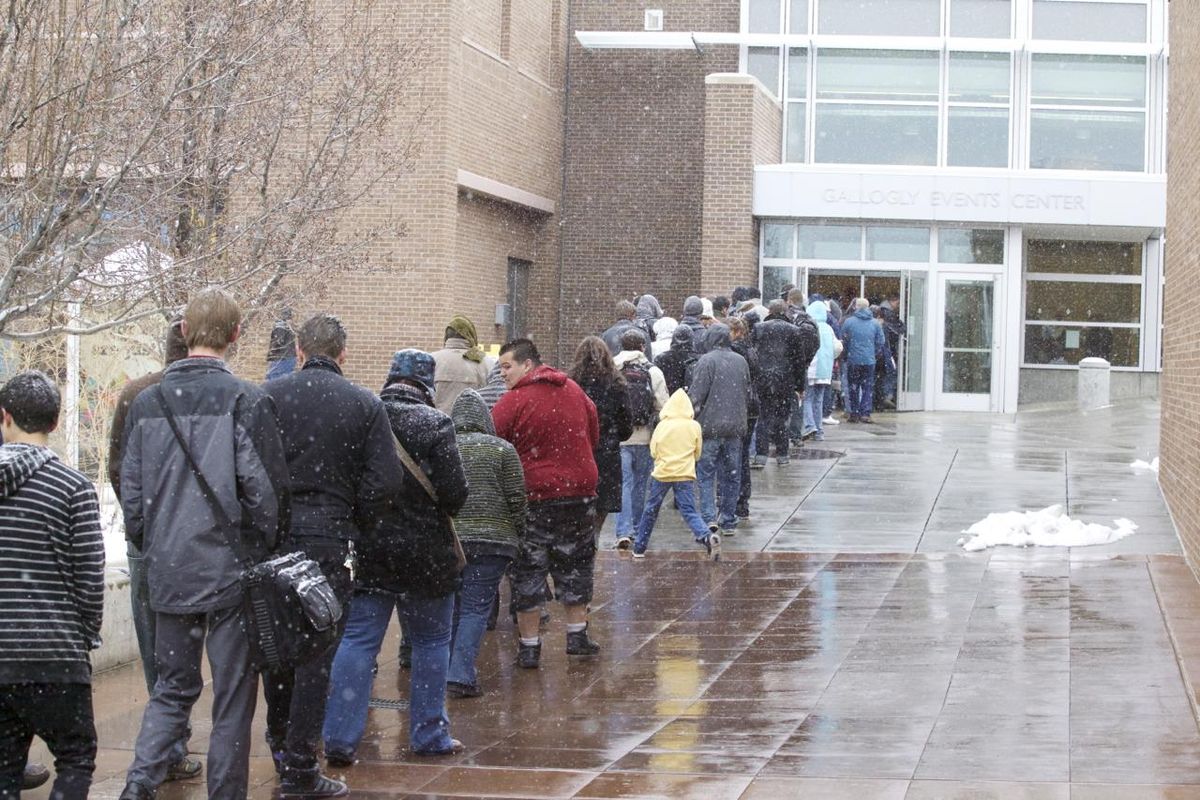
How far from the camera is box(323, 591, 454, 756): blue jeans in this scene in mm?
6852

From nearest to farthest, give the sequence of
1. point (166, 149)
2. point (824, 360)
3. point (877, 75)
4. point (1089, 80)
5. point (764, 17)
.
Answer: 1. point (166, 149)
2. point (824, 360)
3. point (1089, 80)
4. point (877, 75)
5. point (764, 17)

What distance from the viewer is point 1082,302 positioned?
28.9 metres

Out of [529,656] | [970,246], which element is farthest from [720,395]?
[970,246]

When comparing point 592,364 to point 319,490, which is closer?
point 319,490

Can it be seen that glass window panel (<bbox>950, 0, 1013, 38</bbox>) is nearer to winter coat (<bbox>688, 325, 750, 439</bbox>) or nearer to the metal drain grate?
winter coat (<bbox>688, 325, 750, 439</bbox>)

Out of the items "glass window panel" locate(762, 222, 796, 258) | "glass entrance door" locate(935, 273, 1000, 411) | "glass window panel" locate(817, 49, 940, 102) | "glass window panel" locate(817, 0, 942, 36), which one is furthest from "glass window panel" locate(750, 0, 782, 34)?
"glass entrance door" locate(935, 273, 1000, 411)

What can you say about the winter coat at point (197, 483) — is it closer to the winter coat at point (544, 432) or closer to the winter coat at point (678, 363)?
the winter coat at point (544, 432)

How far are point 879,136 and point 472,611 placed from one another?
2064 centimetres

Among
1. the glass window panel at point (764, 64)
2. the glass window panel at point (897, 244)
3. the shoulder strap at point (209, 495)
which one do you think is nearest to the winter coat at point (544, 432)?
the shoulder strap at point (209, 495)

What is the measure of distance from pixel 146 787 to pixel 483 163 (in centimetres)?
1922

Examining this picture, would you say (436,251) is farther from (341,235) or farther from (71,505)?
(71,505)

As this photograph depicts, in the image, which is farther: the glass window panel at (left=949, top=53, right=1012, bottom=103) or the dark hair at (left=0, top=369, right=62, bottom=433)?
the glass window panel at (left=949, top=53, right=1012, bottom=103)

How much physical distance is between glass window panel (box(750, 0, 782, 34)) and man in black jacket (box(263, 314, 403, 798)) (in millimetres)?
22892

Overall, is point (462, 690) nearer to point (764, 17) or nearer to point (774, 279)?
point (774, 279)
